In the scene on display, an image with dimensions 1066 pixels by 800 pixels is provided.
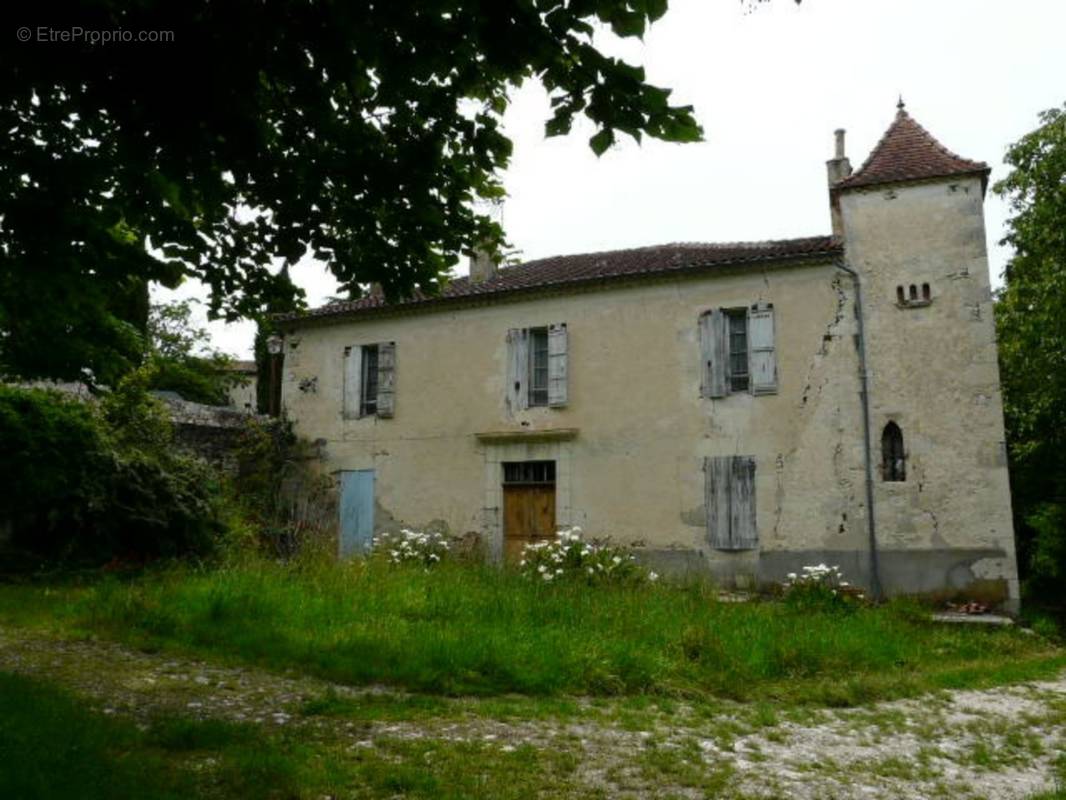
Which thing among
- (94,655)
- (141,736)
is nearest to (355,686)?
(141,736)

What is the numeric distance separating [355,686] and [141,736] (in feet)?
5.69

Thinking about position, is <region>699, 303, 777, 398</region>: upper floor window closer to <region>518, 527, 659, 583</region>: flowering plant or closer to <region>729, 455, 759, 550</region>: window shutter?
<region>729, 455, 759, 550</region>: window shutter

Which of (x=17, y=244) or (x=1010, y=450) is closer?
(x=17, y=244)

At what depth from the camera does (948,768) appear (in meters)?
4.81

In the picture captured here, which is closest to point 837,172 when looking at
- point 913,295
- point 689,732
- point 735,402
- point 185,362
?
point 913,295

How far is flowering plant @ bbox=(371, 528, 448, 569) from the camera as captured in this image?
1234 cm

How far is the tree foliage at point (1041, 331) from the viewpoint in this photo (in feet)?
42.9

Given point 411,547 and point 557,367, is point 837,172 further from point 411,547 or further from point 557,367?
point 411,547

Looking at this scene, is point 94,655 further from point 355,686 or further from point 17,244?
point 17,244

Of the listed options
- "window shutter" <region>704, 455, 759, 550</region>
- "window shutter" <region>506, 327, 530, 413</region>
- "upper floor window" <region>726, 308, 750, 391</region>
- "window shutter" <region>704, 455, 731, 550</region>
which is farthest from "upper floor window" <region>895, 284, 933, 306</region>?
"window shutter" <region>506, 327, 530, 413</region>

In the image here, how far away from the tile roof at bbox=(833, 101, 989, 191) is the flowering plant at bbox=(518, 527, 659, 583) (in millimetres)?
6631

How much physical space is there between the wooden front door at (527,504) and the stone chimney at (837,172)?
6106mm

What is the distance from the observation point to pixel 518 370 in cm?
1481
